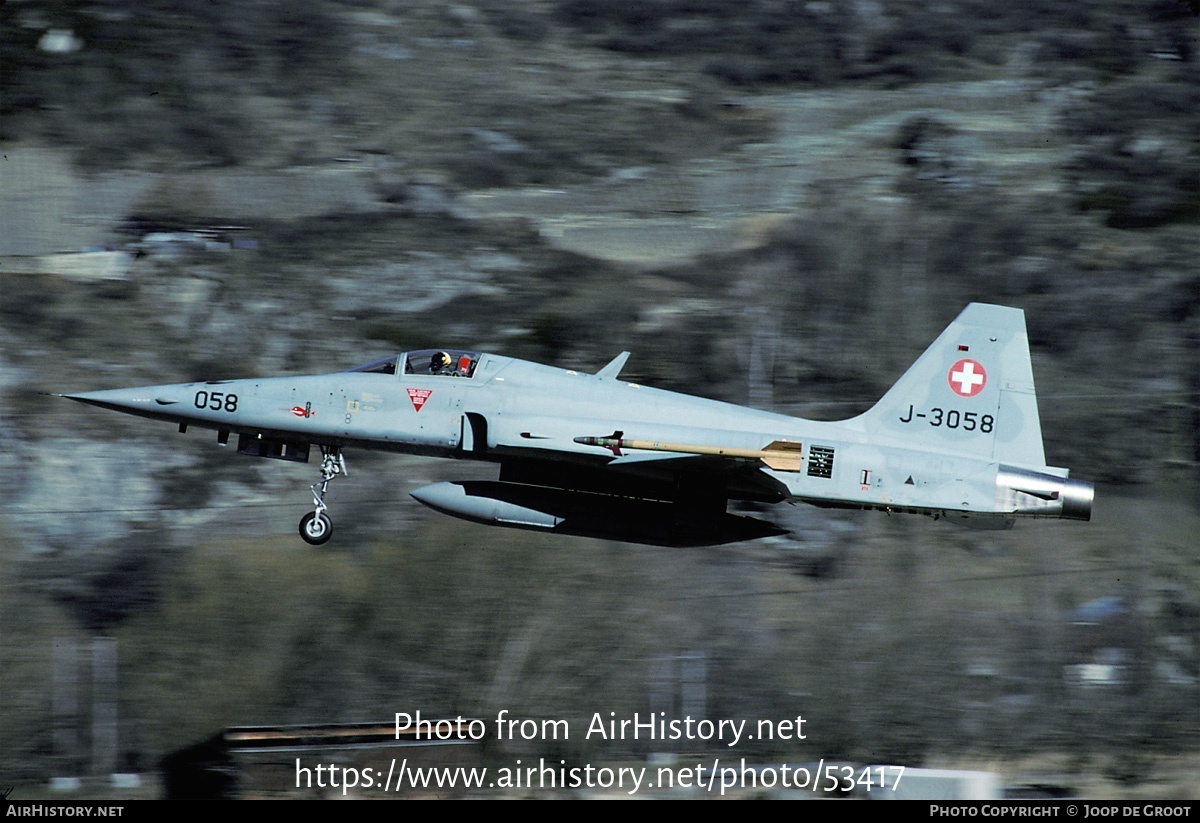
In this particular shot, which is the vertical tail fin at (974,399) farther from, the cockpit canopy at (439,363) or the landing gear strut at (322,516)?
the landing gear strut at (322,516)

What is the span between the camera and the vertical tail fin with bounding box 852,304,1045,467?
1903 cm

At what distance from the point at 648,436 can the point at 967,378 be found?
15.2ft

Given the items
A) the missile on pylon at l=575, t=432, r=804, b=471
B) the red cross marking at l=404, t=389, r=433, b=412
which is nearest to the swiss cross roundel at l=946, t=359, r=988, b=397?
the missile on pylon at l=575, t=432, r=804, b=471

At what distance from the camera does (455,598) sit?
1112 inches

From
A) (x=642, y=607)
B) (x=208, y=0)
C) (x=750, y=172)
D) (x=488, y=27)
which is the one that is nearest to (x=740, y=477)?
(x=642, y=607)

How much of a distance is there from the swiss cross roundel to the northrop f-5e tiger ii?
0.06ft

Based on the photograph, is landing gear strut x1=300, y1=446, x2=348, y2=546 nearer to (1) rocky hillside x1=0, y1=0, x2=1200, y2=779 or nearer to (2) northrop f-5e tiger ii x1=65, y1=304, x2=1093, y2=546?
(2) northrop f-5e tiger ii x1=65, y1=304, x2=1093, y2=546

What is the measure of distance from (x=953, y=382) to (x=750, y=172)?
2155 cm

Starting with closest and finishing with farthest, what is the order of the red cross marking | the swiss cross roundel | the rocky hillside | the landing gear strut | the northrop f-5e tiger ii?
the northrop f-5e tiger ii → the red cross marking → the swiss cross roundel → the landing gear strut → the rocky hillside

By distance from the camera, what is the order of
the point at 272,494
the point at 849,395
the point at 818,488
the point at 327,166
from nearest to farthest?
1. the point at 818,488
2. the point at 272,494
3. the point at 849,395
4. the point at 327,166

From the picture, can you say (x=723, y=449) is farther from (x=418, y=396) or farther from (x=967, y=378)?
(x=418, y=396)

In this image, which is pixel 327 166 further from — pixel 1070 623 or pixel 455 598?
pixel 1070 623

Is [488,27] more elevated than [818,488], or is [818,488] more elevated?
[488,27]

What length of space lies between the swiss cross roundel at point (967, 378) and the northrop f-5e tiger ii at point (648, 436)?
2cm
